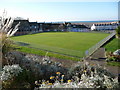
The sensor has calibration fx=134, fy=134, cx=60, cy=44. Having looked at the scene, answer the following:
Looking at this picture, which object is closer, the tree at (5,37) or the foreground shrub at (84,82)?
the foreground shrub at (84,82)

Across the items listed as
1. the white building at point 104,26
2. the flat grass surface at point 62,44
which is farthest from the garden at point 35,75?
the white building at point 104,26

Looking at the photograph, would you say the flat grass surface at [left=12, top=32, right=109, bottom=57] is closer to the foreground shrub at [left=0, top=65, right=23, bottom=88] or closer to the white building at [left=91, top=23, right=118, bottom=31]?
the foreground shrub at [left=0, top=65, right=23, bottom=88]

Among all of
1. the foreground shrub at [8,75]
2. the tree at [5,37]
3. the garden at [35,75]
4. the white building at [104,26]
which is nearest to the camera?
the garden at [35,75]

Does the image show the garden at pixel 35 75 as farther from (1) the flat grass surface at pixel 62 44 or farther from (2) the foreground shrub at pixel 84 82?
(1) the flat grass surface at pixel 62 44

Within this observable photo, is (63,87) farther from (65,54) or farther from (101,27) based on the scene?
(101,27)

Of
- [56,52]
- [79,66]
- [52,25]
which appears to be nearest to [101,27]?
[52,25]

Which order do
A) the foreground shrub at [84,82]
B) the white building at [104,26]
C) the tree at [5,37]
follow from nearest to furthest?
the foreground shrub at [84,82] < the tree at [5,37] < the white building at [104,26]

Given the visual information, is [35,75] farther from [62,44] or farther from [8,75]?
[62,44]

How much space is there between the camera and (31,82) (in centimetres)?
316

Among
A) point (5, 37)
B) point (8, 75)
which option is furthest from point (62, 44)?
point (8, 75)

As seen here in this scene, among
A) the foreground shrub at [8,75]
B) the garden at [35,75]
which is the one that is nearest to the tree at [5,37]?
the garden at [35,75]

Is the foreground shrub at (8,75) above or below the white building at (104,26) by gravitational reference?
below

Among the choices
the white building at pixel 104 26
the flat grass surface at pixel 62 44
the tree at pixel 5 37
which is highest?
the white building at pixel 104 26

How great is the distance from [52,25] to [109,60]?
27.1 metres
